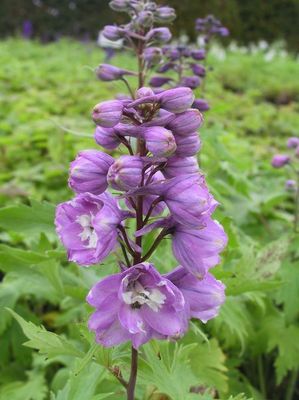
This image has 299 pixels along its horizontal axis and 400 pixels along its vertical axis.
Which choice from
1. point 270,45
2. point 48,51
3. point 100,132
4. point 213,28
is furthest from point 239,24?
point 100,132

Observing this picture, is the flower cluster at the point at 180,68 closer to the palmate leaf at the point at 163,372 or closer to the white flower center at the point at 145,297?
the palmate leaf at the point at 163,372

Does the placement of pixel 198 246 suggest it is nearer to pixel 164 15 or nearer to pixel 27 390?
pixel 27 390

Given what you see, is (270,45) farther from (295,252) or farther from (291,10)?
(295,252)

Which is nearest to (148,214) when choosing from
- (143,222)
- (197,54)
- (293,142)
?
(143,222)

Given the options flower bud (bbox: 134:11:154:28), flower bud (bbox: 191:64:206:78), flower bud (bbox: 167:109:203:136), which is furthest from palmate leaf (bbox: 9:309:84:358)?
flower bud (bbox: 191:64:206:78)

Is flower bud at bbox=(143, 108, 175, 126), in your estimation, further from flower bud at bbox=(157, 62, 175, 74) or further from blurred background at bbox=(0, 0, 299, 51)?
blurred background at bbox=(0, 0, 299, 51)

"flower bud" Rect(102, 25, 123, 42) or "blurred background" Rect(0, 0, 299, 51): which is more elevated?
"flower bud" Rect(102, 25, 123, 42)

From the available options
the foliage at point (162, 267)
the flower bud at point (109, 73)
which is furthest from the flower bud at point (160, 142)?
the flower bud at point (109, 73)
